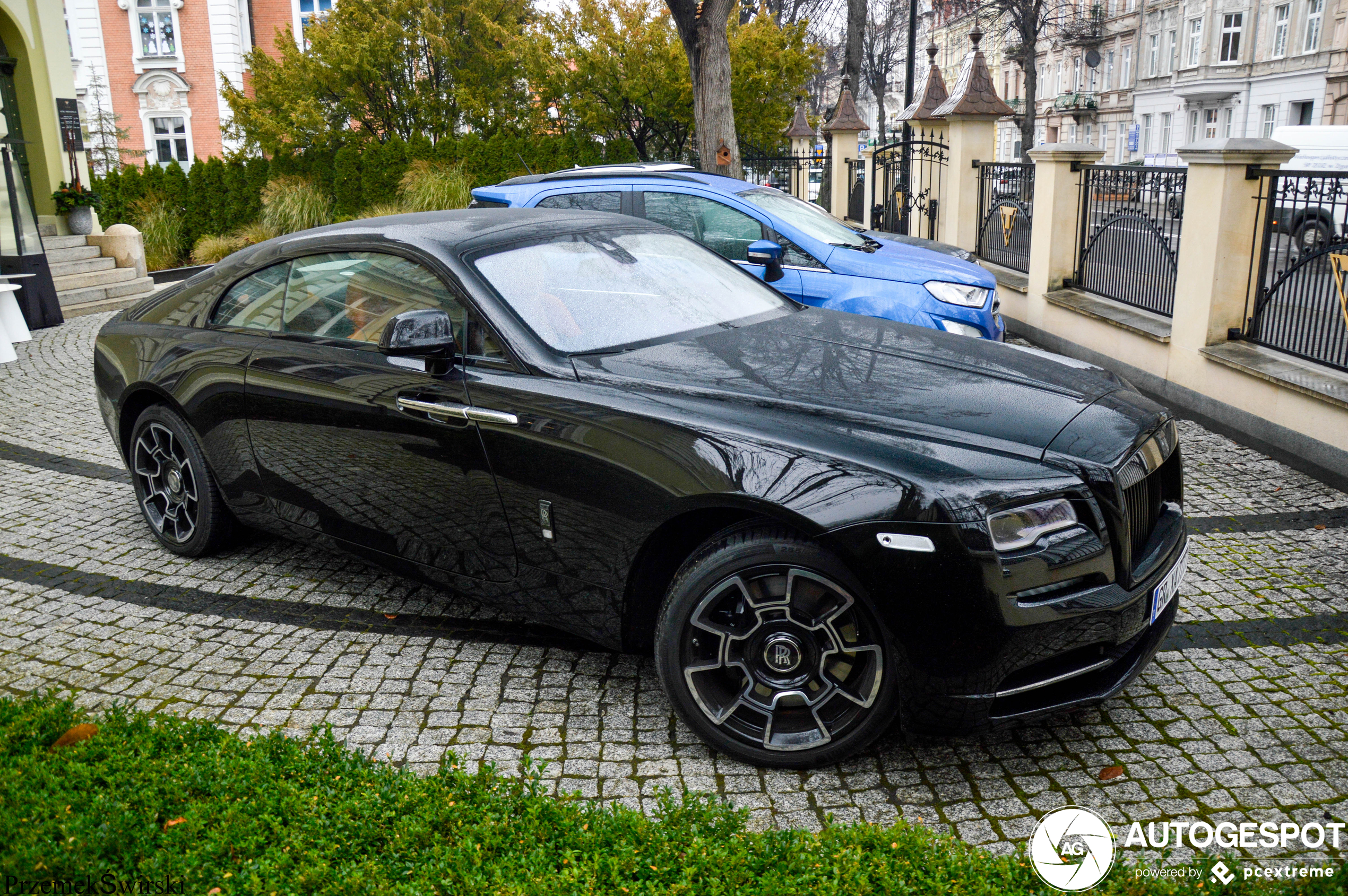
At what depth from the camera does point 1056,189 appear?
34.9 feet

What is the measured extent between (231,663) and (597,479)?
1884 mm

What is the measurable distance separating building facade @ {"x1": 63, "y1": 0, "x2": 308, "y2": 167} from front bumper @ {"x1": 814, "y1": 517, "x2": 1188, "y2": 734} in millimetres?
39681

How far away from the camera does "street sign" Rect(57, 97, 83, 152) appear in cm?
1683

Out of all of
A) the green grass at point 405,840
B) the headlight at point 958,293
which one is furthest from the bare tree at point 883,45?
the green grass at point 405,840

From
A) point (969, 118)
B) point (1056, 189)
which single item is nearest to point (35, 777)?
point (1056, 189)

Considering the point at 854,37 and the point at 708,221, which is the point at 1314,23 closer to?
the point at 854,37

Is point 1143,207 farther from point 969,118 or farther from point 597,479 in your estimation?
point 597,479

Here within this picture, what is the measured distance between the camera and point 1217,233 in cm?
760

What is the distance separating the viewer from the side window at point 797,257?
7723 mm

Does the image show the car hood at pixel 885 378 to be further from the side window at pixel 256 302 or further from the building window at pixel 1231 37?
the building window at pixel 1231 37

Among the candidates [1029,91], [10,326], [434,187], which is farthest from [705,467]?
[1029,91]

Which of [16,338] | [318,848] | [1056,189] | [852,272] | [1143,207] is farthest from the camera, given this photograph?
[16,338]

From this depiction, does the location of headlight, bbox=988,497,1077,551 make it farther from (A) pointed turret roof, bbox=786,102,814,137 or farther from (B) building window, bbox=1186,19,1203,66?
(B) building window, bbox=1186,19,1203,66

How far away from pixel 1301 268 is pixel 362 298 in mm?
6250
